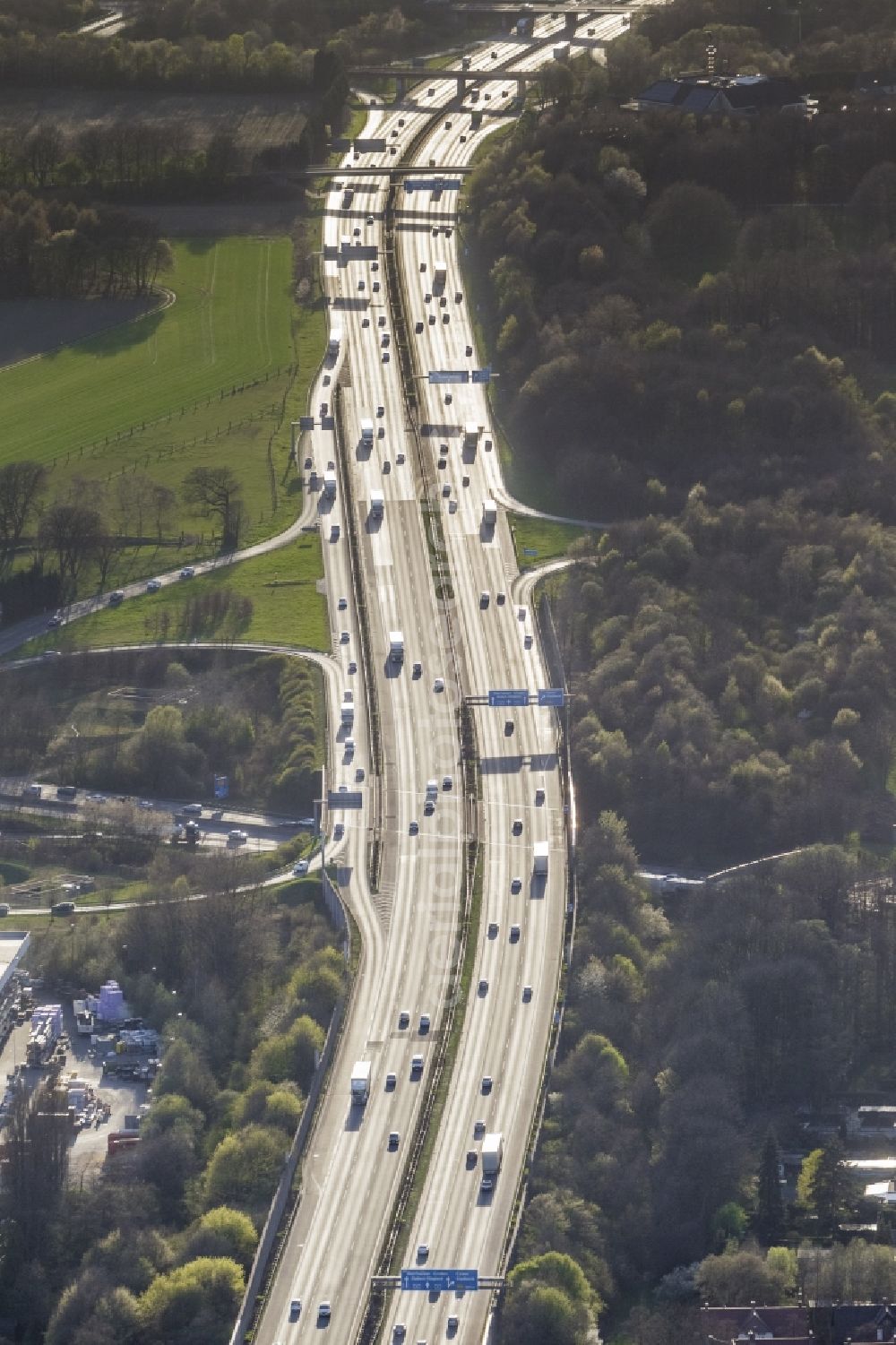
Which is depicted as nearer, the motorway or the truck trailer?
the motorway

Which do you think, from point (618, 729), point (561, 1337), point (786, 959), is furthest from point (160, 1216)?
point (618, 729)

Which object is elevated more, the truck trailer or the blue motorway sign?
the truck trailer

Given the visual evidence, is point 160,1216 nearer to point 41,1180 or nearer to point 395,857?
point 41,1180

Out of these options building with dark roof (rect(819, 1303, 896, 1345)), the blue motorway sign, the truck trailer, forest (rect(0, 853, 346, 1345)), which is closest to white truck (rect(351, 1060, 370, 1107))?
forest (rect(0, 853, 346, 1345))

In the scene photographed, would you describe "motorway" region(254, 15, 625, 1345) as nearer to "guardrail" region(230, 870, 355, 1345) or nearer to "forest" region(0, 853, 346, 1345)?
"guardrail" region(230, 870, 355, 1345)

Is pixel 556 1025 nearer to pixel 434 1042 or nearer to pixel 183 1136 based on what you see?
pixel 434 1042

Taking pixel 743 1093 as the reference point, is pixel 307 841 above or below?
above

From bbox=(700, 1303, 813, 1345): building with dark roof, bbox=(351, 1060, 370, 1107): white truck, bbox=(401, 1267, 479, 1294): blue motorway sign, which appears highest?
bbox=(351, 1060, 370, 1107): white truck

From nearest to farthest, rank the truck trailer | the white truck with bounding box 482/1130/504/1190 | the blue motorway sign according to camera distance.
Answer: the blue motorway sign, the white truck with bounding box 482/1130/504/1190, the truck trailer

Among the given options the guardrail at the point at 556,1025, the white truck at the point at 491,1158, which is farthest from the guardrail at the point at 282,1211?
the guardrail at the point at 556,1025
